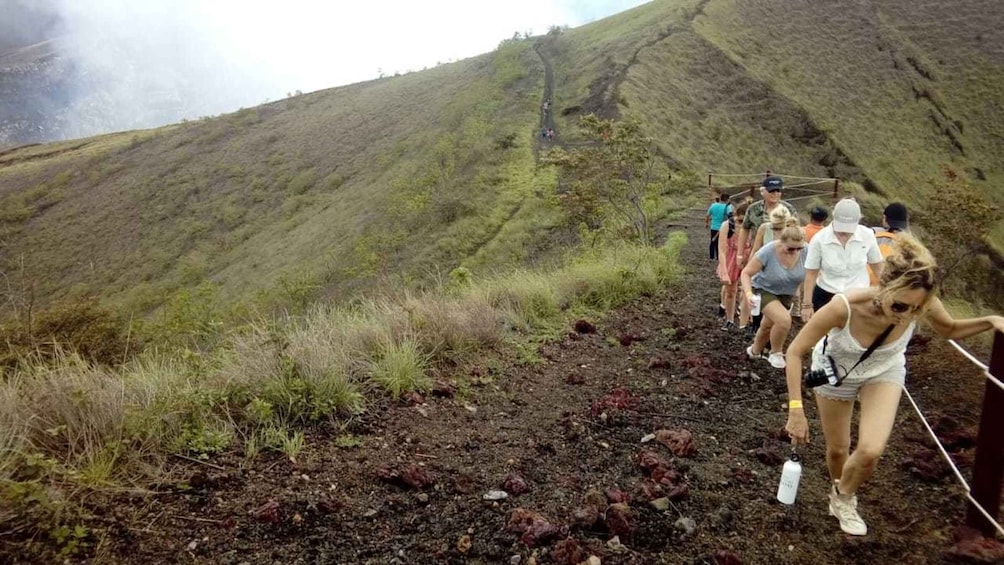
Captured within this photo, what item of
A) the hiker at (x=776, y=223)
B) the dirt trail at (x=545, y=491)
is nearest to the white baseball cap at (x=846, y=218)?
the hiker at (x=776, y=223)

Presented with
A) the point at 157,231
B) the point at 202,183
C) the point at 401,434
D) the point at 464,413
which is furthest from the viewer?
the point at 202,183

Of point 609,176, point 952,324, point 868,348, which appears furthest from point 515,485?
point 609,176

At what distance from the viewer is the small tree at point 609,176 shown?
620 inches

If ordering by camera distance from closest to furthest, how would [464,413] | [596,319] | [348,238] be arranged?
1. [464,413]
2. [596,319]
3. [348,238]

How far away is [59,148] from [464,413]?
3947 inches

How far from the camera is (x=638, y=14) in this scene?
59156 millimetres

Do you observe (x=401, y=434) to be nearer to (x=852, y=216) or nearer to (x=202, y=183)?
(x=852, y=216)

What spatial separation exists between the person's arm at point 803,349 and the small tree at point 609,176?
1106 centimetres

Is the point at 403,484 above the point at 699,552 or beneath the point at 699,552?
above

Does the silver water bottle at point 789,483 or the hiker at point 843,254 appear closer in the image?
the silver water bottle at point 789,483

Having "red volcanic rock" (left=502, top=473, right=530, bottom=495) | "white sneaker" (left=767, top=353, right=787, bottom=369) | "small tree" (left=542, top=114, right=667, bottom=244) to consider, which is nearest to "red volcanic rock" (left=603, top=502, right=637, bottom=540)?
"red volcanic rock" (left=502, top=473, right=530, bottom=495)

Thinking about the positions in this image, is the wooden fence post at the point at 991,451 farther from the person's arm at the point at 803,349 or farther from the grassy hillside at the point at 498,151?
the grassy hillside at the point at 498,151

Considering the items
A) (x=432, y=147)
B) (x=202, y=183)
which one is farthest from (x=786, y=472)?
(x=202, y=183)

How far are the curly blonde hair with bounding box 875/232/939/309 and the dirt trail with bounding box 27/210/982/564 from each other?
139cm
